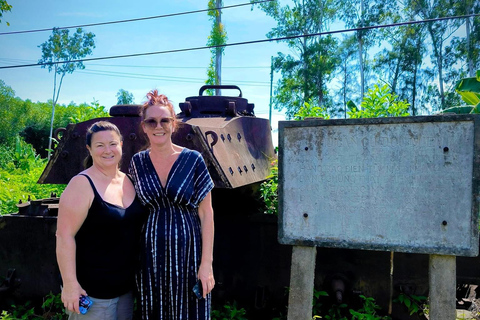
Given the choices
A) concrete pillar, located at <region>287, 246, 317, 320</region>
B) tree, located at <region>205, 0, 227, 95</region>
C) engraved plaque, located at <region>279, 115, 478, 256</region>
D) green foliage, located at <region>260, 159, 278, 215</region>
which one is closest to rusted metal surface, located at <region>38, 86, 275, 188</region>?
green foliage, located at <region>260, 159, 278, 215</region>

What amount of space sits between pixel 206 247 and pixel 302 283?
39.7 inches

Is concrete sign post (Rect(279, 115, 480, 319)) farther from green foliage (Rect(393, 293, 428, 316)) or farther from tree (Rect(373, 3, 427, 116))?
tree (Rect(373, 3, 427, 116))

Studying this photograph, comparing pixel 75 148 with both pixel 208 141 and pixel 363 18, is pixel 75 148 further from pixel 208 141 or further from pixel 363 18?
pixel 363 18

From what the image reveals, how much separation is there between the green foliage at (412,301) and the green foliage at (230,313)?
4.67 feet

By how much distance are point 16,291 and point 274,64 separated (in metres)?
22.4

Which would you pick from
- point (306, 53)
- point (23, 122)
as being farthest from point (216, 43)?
point (23, 122)

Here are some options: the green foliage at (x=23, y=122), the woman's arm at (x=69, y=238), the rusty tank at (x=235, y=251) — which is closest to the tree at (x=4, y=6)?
the rusty tank at (x=235, y=251)

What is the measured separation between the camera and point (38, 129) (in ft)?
120

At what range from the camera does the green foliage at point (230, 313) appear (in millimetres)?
4266

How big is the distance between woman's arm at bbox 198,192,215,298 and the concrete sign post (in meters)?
0.77

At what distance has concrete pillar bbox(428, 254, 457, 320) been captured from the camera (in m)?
3.19

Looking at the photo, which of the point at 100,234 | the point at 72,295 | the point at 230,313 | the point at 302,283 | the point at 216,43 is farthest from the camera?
the point at 216,43

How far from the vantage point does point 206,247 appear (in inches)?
109

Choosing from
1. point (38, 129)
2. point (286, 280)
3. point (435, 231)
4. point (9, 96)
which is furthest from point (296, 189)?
point (9, 96)
